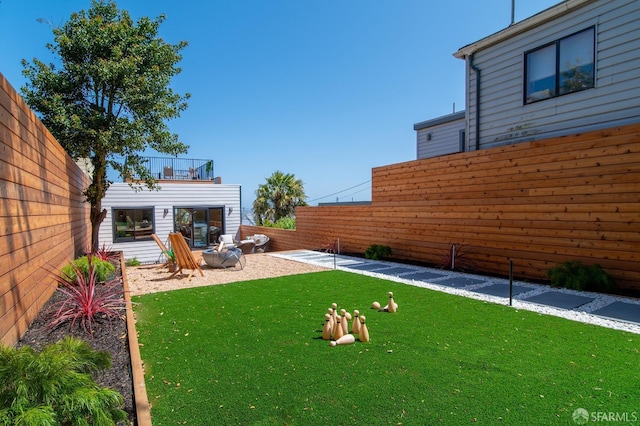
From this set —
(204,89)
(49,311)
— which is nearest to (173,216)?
(204,89)

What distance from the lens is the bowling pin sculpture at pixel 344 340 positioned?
3775 millimetres

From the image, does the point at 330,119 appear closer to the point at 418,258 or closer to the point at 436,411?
the point at 418,258

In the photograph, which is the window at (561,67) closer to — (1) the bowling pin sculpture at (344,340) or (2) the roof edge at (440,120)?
(2) the roof edge at (440,120)

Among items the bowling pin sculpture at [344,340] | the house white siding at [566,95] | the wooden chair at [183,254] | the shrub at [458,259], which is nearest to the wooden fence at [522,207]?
the shrub at [458,259]

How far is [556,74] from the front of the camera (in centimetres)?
758

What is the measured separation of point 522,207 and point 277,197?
51.6ft

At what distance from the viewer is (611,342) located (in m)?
3.79

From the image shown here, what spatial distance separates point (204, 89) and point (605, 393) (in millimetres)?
16385

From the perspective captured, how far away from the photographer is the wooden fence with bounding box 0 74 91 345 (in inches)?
121

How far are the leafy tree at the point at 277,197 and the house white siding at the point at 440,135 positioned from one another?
30.1 ft

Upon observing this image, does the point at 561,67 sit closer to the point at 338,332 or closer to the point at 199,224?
the point at 338,332

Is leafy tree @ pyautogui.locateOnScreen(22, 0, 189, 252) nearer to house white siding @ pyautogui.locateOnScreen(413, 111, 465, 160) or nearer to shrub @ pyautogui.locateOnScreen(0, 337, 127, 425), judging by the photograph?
shrub @ pyautogui.locateOnScreen(0, 337, 127, 425)

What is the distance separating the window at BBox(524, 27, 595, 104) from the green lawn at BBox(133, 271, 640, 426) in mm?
5261

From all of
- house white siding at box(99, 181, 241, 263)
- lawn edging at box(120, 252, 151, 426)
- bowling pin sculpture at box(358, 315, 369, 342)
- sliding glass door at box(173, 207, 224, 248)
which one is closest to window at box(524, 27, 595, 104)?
bowling pin sculpture at box(358, 315, 369, 342)
